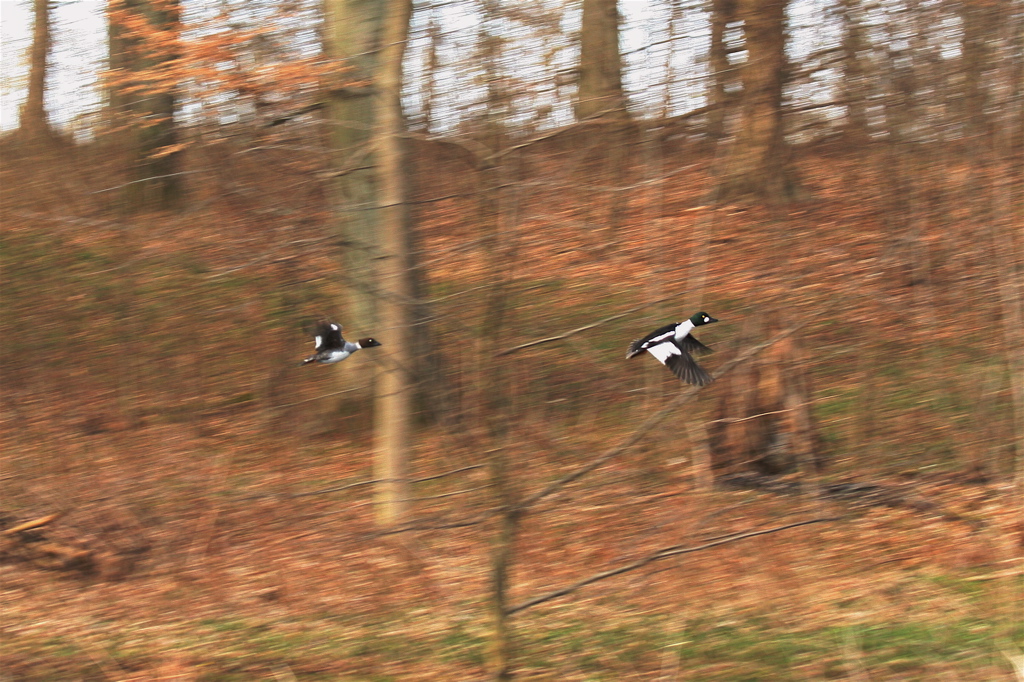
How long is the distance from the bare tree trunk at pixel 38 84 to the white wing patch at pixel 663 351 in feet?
39.7

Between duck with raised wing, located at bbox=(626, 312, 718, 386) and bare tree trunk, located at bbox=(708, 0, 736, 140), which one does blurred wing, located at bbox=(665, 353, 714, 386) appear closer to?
duck with raised wing, located at bbox=(626, 312, 718, 386)

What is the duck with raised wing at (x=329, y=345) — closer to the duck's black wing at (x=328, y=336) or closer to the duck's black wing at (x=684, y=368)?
the duck's black wing at (x=328, y=336)

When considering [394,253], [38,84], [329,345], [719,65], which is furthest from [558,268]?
[38,84]

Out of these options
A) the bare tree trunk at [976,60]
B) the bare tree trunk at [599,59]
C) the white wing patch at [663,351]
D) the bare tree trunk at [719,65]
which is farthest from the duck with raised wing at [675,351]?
the bare tree trunk at [976,60]

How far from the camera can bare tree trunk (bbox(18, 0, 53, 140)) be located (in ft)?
49.4

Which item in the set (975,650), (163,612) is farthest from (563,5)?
(163,612)

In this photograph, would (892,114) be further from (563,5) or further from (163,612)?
(163,612)

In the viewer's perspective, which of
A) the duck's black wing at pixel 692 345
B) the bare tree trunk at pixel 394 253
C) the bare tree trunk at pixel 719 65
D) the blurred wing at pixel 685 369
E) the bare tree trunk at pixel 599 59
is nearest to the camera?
the bare tree trunk at pixel 394 253

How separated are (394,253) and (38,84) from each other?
12.1 meters

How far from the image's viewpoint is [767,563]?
702cm

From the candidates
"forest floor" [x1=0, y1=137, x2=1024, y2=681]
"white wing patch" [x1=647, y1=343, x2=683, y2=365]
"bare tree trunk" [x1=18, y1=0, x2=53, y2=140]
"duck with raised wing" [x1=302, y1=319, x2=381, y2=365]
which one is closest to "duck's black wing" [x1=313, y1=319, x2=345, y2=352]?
"duck with raised wing" [x1=302, y1=319, x2=381, y2=365]

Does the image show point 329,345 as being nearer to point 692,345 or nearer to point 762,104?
point 692,345

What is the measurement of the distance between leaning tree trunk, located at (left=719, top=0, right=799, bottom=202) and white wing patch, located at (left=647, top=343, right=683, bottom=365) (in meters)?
2.04

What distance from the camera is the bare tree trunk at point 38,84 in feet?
49.4
